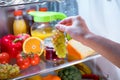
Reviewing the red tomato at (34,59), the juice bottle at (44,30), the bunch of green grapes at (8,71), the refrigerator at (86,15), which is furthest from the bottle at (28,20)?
the bunch of green grapes at (8,71)

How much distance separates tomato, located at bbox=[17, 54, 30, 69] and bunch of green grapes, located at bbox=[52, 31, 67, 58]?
175 millimetres

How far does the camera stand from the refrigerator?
4.46 feet

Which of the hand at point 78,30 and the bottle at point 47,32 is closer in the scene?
the hand at point 78,30

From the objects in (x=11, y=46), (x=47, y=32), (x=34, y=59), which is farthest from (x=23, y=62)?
(x=47, y=32)

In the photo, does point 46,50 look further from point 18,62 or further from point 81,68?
point 81,68

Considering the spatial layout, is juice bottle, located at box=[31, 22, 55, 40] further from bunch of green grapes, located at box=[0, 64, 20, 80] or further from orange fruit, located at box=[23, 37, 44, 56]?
bunch of green grapes, located at box=[0, 64, 20, 80]

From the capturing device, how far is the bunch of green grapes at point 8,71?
3.69 ft

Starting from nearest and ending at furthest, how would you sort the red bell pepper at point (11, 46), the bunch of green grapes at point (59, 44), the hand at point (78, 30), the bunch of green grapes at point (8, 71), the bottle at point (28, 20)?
the hand at point (78, 30)
the bunch of green grapes at point (8, 71)
the bunch of green grapes at point (59, 44)
the red bell pepper at point (11, 46)
the bottle at point (28, 20)

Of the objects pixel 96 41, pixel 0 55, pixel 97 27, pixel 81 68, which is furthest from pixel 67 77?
pixel 96 41

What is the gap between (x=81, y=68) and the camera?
67.6 inches

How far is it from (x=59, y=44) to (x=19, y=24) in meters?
0.38

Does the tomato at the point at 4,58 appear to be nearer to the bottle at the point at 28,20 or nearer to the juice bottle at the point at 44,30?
the juice bottle at the point at 44,30

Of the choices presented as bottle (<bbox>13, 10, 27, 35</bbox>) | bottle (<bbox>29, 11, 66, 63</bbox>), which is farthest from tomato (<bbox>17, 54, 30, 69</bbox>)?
bottle (<bbox>13, 10, 27, 35</bbox>)

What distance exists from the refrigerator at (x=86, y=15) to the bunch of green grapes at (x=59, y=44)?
0.22 ft
